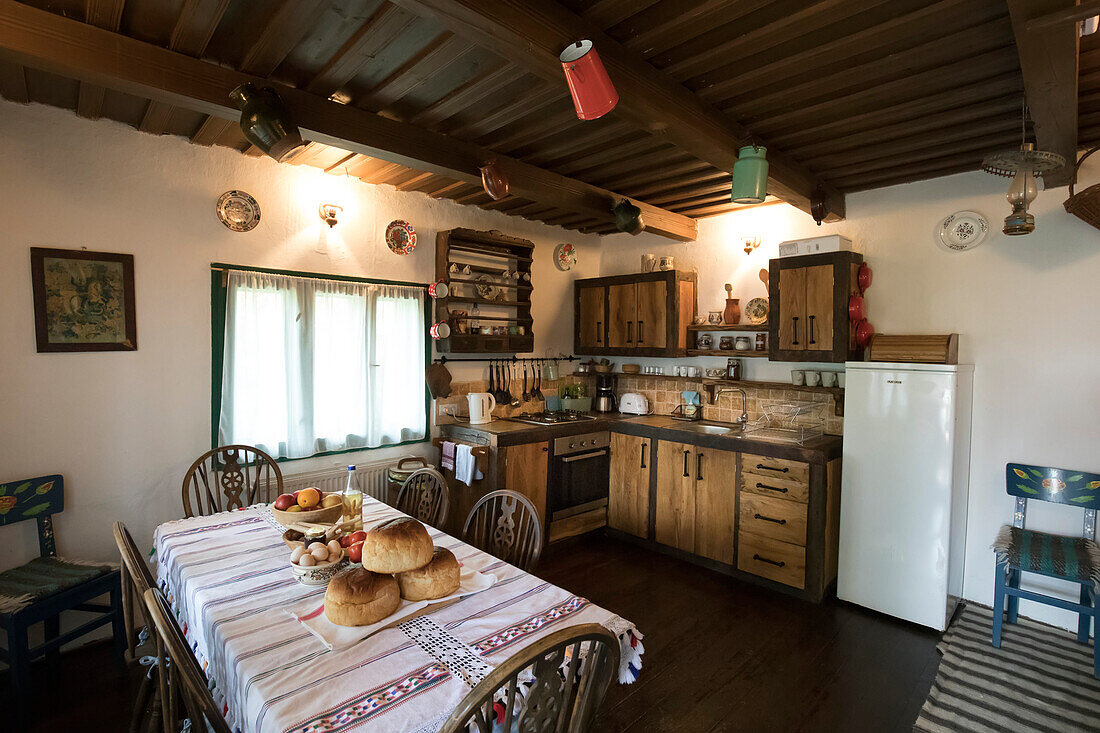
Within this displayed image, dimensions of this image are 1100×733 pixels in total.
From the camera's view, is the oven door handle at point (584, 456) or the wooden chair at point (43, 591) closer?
the wooden chair at point (43, 591)

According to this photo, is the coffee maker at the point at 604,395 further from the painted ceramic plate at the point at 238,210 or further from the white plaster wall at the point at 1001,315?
the painted ceramic plate at the point at 238,210

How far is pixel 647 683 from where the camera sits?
2.39 m

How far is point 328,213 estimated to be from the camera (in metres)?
3.29

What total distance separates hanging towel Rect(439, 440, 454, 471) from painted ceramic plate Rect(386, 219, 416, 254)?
1.42 m

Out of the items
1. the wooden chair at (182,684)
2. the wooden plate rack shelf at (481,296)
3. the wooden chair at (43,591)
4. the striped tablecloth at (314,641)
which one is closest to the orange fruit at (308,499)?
the striped tablecloth at (314,641)

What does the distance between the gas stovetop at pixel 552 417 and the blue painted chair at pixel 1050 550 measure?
263 centimetres

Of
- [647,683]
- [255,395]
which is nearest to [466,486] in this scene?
[255,395]

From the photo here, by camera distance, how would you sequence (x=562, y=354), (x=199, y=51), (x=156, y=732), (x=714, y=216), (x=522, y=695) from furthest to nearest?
(x=562, y=354)
(x=714, y=216)
(x=199, y=51)
(x=156, y=732)
(x=522, y=695)

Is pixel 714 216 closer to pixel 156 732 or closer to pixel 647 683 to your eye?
pixel 647 683

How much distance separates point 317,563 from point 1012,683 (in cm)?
307

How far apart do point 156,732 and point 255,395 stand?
6.58 feet

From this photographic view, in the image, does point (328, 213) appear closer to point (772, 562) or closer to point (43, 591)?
point (43, 591)

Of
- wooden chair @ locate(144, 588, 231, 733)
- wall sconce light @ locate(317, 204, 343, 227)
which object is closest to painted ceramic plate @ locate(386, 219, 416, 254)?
wall sconce light @ locate(317, 204, 343, 227)

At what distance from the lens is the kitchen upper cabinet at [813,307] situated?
3299mm
